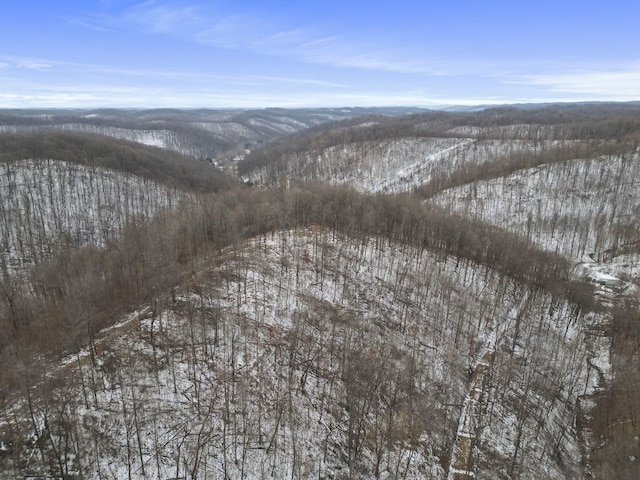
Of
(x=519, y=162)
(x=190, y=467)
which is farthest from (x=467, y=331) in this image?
(x=519, y=162)

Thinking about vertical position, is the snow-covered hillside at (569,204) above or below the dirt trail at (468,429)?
above

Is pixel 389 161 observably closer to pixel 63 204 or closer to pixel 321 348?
pixel 63 204

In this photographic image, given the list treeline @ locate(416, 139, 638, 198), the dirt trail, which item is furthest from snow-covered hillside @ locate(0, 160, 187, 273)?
treeline @ locate(416, 139, 638, 198)

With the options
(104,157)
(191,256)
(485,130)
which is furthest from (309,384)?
(485,130)

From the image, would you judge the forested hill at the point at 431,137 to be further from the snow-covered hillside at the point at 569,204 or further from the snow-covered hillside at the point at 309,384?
the snow-covered hillside at the point at 309,384

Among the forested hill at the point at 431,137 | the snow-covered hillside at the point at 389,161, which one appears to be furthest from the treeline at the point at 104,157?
the forested hill at the point at 431,137

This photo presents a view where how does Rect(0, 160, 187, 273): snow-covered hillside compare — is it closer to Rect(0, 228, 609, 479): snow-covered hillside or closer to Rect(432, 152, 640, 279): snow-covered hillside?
Rect(0, 228, 609, 479): snow-covered hillside
